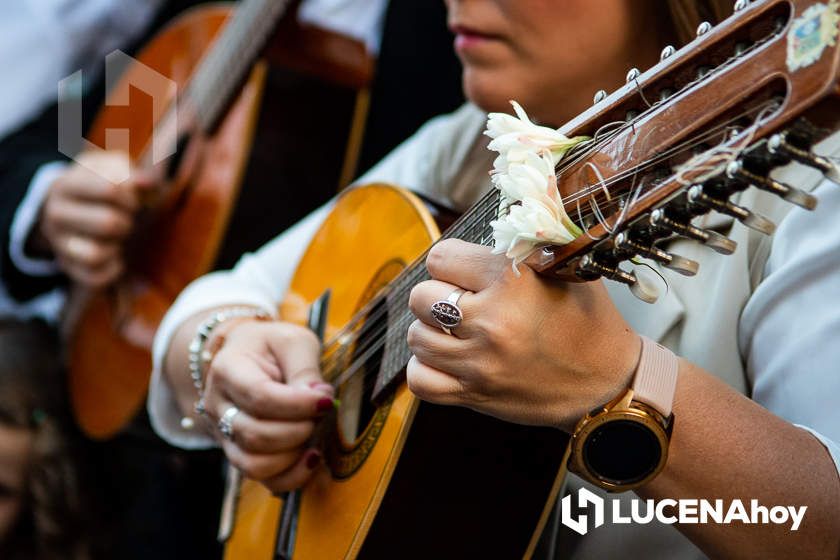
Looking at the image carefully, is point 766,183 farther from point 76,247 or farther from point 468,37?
point 76,247

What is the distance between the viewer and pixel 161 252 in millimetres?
1647

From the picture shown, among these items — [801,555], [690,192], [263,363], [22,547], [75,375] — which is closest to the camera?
[690,192]

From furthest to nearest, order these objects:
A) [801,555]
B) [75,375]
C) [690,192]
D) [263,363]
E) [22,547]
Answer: [75,375]
[22,547]
[263,363]
[801,555]
[690,192]

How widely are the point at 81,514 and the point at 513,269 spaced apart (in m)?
1.30

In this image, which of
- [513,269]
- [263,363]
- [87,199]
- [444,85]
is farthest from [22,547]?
[513,269]

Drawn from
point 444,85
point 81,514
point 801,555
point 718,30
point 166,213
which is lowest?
point 81,514

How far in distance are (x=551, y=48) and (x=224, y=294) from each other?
0.53 meters

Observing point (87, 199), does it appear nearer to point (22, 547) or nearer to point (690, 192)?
point (22, 547)

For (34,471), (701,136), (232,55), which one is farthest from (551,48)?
(34,471)

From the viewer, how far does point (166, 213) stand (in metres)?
1.65

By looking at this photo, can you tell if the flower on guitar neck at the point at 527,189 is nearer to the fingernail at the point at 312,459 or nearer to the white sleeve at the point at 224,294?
the fingernail at the point at 312,459

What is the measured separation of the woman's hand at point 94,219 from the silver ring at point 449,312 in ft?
3.70

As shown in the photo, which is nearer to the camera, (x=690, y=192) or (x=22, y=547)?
(x=690, y=192)

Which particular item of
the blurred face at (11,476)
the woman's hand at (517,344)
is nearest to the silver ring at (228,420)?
the woman's hand at (517,344)
